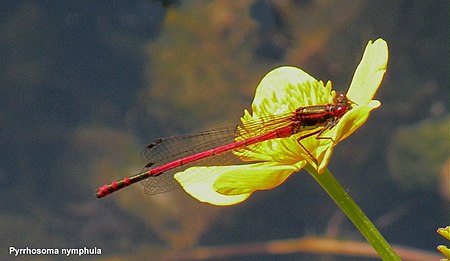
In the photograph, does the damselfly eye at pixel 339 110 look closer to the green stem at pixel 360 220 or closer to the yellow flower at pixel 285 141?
the yellow flower at pixel 285 141

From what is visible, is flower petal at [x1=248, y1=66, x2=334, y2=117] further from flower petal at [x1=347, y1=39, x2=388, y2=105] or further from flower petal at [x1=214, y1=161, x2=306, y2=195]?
flower petal at [x1=214, y1=161, x2=306, y2=195]

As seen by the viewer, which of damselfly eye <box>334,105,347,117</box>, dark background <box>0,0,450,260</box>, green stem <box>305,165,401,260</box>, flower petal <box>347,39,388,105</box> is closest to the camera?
green stem <box>305,165,401,260</box>

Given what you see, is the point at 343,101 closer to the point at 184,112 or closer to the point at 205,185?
the point at 205,185

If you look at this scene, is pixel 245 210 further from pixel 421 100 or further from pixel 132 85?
pixel 421 100

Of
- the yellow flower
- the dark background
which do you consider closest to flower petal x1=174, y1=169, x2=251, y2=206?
the yellow flower

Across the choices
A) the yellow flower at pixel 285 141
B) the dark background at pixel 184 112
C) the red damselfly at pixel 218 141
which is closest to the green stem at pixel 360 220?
the yellow flower at pixel 285 141

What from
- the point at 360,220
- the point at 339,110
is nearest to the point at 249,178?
the point at 360,220

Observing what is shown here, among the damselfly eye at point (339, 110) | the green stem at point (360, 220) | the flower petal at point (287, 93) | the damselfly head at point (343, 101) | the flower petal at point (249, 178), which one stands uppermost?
the flower petal at point (287, 93)
